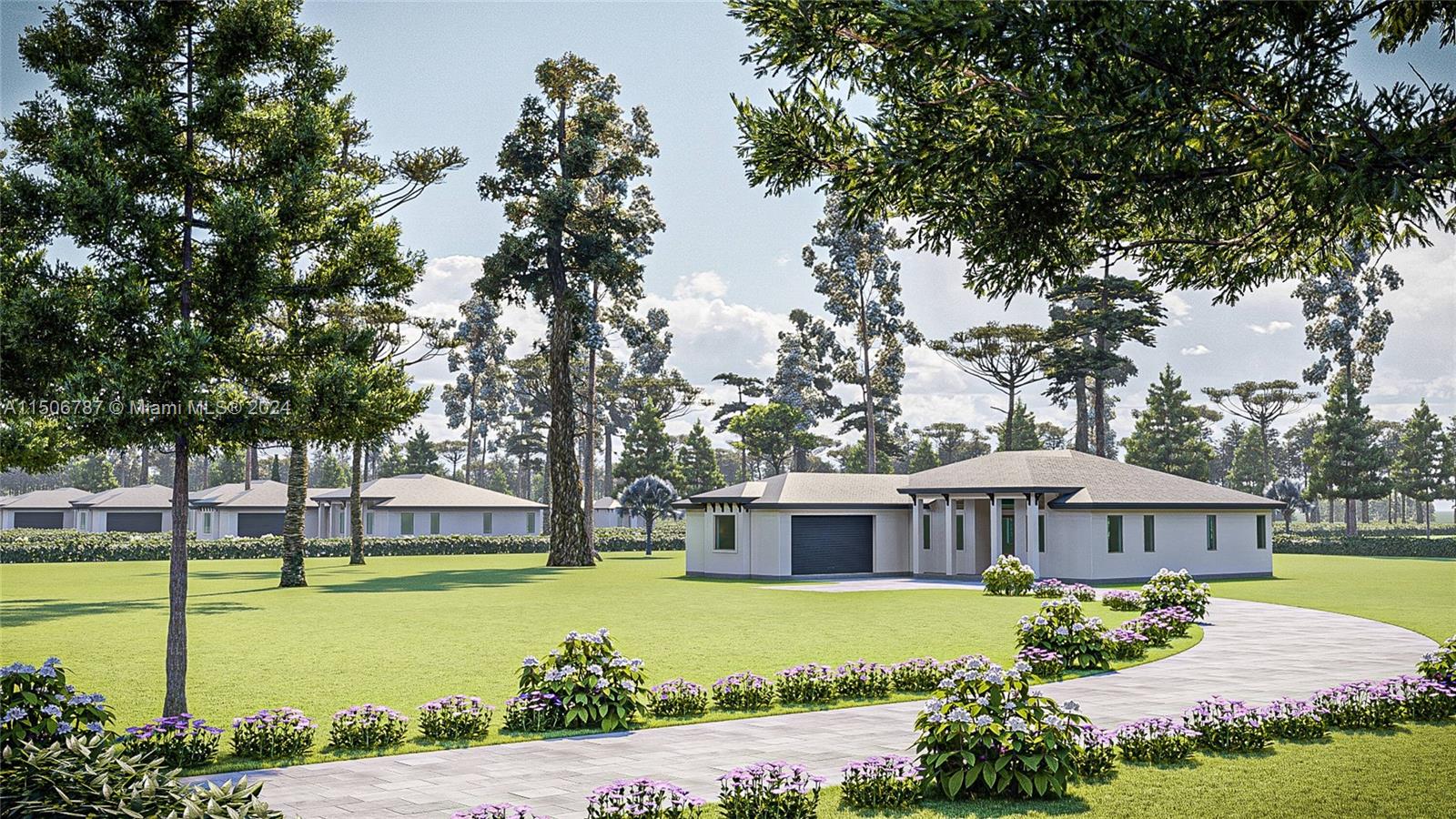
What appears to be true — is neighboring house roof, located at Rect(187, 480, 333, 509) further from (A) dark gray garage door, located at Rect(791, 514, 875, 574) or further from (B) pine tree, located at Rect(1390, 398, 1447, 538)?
(B) pine tree, located at Rect(1390, 398, 1447, 538)

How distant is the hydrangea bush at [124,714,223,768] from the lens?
30.6ft

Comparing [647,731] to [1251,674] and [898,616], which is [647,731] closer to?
[1251,674]

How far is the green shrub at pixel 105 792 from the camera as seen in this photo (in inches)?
215

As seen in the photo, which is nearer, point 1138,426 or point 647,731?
point 647,731

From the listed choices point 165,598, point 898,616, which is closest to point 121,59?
point 898,616

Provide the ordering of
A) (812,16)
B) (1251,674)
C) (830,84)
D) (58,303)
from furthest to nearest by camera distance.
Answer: (1251,674)
(58,303)
(830,84)
(812,16)

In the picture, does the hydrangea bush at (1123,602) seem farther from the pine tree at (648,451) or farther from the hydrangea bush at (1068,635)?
the pine tree at (648,451)

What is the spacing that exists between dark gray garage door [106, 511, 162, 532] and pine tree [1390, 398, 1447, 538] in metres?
75.8

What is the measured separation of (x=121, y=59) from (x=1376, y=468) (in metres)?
66.4

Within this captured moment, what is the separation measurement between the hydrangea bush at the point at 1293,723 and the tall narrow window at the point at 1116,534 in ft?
79.3

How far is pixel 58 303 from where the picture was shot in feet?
32.8

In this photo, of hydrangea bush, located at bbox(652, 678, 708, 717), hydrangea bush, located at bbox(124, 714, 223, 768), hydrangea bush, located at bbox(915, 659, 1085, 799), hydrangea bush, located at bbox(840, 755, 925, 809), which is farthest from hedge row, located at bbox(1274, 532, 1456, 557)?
hydrangea bush, located at bbox(124, 714, 223, 768)

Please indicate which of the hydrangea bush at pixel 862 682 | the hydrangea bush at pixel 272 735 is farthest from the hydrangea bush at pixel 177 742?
the hydrangea bush at pixel 862 682

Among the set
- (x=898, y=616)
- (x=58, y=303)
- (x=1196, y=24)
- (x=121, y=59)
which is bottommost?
(x=898, y=616)
